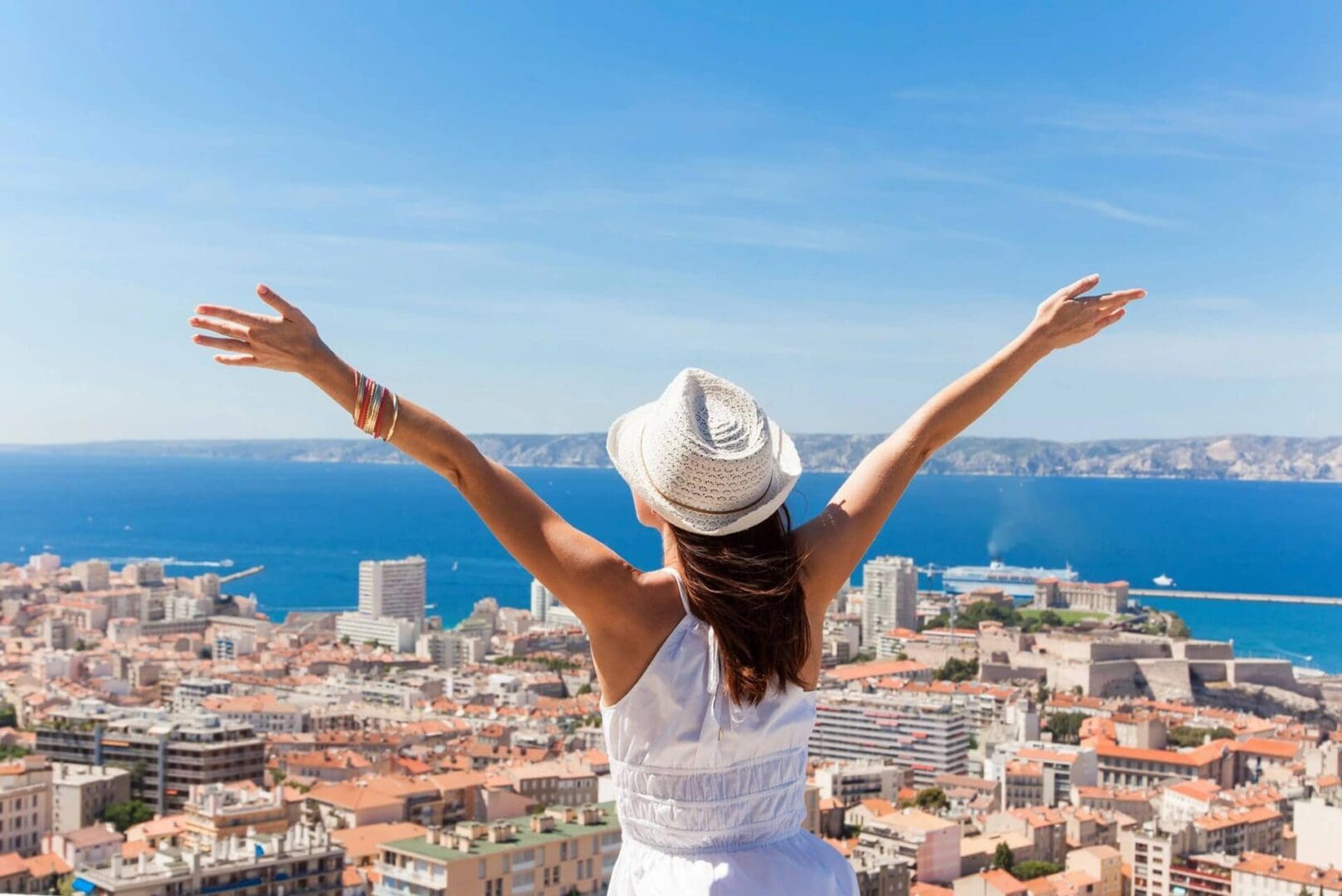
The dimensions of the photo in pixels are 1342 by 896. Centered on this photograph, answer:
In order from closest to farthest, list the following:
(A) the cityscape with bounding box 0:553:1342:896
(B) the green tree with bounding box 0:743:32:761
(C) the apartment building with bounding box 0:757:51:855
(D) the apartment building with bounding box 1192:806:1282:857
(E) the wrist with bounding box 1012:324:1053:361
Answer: (E) the wrist with bounding box 1012:324:1053:361
(A) the cityscape with bounding box 0:553:1342:896
(C) the apartment building with bounding box 0:757:51:855
(D) the apartment building with bounding box 1192:806:1282:857
(B) the green tree with bounding box 0:743:32:761

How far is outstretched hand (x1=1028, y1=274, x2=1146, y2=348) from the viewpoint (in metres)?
0.94

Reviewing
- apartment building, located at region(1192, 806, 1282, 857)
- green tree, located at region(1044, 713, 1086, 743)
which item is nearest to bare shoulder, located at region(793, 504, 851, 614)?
apartment building, located at region(1192, 806, 1282, 857)

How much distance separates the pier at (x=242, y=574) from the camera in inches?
1446

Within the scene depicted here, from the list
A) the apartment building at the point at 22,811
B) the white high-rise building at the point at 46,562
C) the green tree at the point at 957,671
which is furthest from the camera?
the white high-rise building at the point at 46,562

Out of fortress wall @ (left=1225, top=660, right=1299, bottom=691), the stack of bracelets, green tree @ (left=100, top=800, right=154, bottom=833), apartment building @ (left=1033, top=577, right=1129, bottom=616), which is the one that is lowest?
green tree @ (left=100, top=800, right=154, bottom=833)

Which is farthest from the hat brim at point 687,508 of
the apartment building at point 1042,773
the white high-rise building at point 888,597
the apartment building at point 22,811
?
the white high-rise building at point 888,597

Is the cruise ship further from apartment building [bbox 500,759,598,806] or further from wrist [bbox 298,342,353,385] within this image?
wrist [bbox 298,342,353,385]

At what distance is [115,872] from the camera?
8.28 metres

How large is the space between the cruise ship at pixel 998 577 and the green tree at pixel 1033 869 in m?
26.2

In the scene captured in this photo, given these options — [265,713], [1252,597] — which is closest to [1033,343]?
[265,713]

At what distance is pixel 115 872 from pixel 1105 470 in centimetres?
7565

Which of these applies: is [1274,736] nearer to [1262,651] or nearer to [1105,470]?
[1262,651]

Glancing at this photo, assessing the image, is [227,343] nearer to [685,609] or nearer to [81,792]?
[685,609]

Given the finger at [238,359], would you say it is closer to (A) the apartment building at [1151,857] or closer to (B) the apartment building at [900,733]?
(A) the apartment building at [1151,857]
